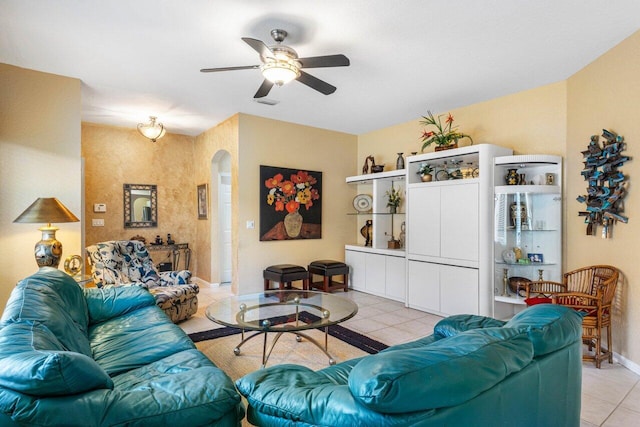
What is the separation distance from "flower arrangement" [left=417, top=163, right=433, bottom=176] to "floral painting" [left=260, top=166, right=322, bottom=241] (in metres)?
1.76

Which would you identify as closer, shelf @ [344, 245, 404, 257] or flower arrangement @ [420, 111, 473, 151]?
flower arrangement @ [420, 111, 473, 151]

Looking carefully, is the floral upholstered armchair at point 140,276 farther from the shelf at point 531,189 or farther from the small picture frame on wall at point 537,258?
the small picture frame on wall at point 537,258

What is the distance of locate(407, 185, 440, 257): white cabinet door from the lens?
14.9ft

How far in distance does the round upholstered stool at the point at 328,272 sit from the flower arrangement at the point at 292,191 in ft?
3.18

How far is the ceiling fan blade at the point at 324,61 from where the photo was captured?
2725 mm

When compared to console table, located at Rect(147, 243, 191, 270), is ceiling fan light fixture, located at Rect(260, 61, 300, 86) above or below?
above

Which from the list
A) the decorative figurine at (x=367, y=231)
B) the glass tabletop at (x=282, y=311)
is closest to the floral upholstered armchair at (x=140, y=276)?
the glass tabletop at (x=282, y=311)

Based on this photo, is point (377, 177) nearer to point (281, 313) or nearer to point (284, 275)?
point (284, 275)

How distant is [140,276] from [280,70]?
308cm

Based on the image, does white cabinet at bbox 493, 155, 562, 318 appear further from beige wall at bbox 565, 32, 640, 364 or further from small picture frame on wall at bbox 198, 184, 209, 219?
small picture frame on wall at bbox 198, 184, 209, 219

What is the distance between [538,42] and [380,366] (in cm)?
333

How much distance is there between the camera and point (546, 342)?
1.46 meters

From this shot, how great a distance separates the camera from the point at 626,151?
9.90 ft

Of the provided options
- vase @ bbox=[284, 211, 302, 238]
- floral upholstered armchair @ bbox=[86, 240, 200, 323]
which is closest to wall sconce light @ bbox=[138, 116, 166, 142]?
floral upholstered armchair @ bbox=[86, 240, 200, 323]
